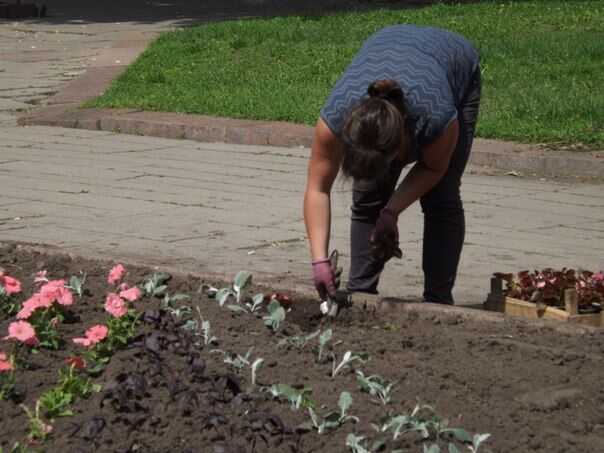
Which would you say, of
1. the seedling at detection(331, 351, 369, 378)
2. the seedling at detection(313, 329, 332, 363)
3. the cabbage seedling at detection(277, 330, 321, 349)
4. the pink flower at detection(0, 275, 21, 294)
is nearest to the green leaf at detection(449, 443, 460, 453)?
the seedling at detection(331, 351, 369, 378)

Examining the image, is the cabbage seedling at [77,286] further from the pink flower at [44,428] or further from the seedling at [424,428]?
the seedling at [424,428]

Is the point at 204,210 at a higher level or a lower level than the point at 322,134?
lower

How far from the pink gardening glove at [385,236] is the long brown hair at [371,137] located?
35 centimetres

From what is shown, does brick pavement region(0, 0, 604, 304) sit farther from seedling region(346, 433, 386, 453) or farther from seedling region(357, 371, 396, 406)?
seedling region(346, 433, 386, 453)

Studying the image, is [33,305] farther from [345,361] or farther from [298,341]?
[345,361]

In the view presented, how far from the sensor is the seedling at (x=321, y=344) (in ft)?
11.8

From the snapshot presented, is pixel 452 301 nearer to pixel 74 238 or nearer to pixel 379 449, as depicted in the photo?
pixel 379 449

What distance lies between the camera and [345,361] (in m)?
3.52

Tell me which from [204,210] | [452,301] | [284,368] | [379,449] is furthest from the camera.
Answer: [204,210]

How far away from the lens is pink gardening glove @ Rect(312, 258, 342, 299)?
3.99 meters

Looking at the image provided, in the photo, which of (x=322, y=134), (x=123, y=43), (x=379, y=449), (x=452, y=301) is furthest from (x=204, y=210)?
(x=123, y=43)

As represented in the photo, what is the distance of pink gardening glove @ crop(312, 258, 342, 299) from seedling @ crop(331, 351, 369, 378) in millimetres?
452

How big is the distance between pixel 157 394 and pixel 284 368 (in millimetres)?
434

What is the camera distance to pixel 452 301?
15.0 ft
